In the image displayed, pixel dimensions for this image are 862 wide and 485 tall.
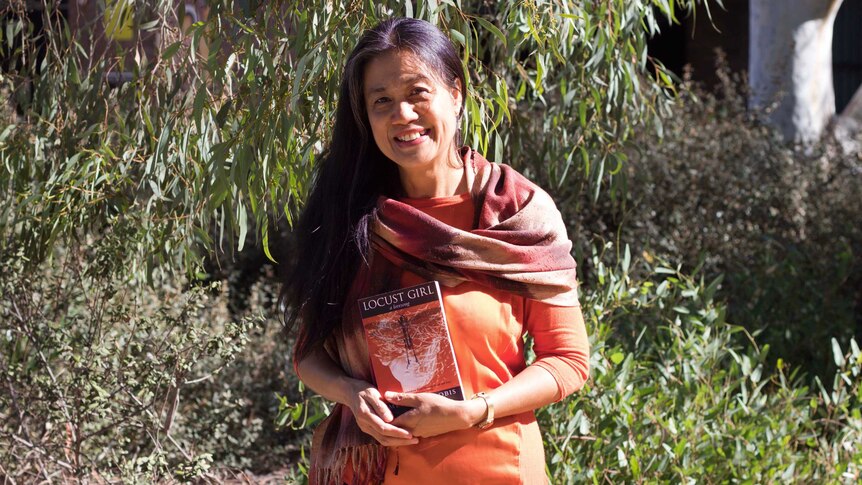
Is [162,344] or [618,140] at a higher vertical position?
[618,140]

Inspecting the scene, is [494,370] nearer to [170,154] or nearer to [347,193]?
[347,193]

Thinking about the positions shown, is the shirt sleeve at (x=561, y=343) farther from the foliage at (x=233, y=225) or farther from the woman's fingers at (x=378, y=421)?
the foliage at (x=233, y=225)

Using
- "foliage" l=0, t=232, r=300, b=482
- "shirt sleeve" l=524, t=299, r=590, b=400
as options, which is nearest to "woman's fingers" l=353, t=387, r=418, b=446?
"shirt sleeve" l=524, t=299, r=590, b=400

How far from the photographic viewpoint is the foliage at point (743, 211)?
6355mm

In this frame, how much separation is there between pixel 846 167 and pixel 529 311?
5275mm

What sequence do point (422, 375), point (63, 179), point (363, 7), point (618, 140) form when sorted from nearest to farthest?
1. point (422, 375)
2. point (363, 7)
3. point (63, 179)
4. point (618, 140)

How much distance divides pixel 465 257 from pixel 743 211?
4925 mm

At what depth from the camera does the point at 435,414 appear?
6.66 feet

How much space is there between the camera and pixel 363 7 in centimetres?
336

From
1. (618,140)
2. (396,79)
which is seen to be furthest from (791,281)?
(396,79)

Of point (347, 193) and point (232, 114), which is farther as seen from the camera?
point (232, 114)

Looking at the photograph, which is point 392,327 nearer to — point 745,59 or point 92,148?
point 92,148

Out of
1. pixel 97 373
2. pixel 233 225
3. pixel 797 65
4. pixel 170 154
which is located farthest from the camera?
pixel 797 65

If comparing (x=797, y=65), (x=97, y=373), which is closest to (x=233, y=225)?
(x=97, y=373)
